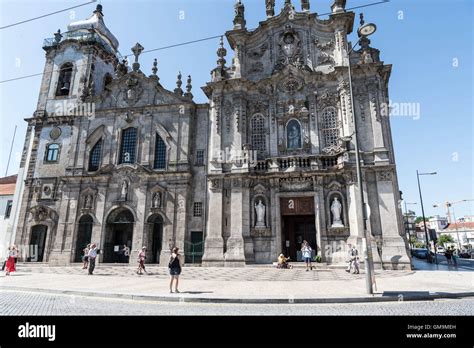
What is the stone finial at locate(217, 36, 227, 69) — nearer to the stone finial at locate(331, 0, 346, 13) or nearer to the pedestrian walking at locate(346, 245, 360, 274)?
the stone finial at locate(331, 0, 346, 13)

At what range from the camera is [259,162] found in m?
23.8

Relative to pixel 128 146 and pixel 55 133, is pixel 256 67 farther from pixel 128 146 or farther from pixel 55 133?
pixel 55 133

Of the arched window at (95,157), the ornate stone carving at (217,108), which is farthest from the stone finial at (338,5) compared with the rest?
the arched window at (95,157)

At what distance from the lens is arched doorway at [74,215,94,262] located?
2577 centimetres

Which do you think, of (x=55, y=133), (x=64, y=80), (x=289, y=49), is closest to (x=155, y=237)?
(x=55, y=133)

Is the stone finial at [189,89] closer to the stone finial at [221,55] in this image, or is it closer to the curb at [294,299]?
the stone finial at [221,55]

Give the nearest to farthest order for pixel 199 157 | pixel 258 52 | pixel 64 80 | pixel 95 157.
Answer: pixel 199 157
pixel 258 52
pixel 95 157
pixel 64 80

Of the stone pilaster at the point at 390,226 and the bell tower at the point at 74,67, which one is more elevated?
the bell tower at the point at 74,67

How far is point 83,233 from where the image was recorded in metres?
26.1

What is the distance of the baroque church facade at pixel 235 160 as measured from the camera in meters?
21.9

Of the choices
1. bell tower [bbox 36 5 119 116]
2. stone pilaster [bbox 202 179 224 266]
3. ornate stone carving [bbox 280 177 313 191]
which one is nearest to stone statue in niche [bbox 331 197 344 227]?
ornate stone carving [bbox 280 177 313 191]

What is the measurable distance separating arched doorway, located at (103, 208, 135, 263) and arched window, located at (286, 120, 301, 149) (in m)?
15.0

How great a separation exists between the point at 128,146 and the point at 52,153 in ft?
28.4

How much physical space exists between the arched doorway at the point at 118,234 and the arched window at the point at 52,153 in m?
9.53
